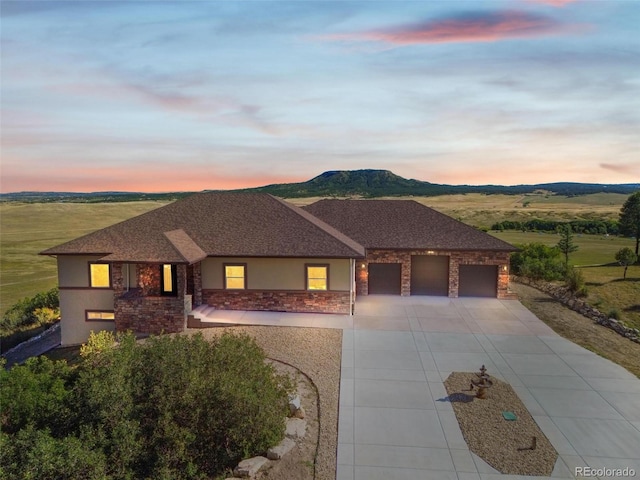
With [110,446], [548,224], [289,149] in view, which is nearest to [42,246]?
[289,149]

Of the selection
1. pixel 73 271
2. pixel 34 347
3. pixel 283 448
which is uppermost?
pixel 73 271

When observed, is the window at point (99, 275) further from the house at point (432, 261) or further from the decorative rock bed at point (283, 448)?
the house at point (432, 261)

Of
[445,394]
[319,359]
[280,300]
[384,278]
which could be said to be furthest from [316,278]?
[445,394]

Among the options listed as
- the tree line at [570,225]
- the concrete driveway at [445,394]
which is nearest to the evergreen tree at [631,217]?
the tree line at [570,225]

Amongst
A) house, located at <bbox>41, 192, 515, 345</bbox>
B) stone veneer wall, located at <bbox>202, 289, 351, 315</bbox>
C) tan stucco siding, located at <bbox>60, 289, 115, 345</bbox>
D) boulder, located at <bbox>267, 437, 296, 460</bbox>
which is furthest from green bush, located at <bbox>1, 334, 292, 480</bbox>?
stone veneer wall, located at <bbox>202, 289, 351, 315</bbox>

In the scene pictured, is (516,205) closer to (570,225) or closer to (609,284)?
(570,225)

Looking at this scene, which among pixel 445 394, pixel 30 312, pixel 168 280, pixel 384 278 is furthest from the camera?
pixel 30 312
